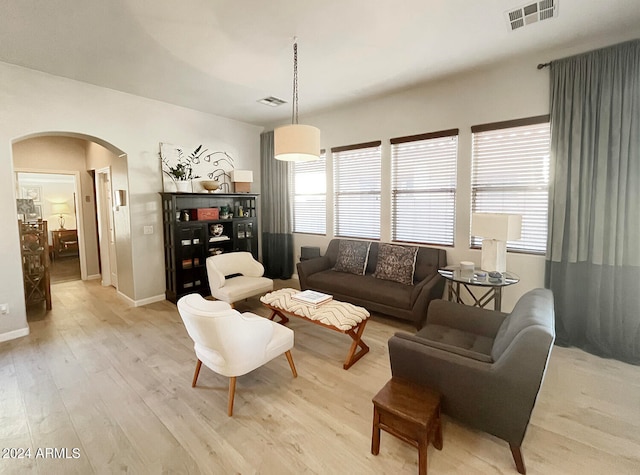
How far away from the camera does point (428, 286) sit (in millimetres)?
3514

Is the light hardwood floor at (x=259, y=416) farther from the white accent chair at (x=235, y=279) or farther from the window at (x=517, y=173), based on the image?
the window at (x=517, y=173)

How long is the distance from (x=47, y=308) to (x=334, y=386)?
4356 millimetres

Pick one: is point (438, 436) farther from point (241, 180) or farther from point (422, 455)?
point (241, 180)

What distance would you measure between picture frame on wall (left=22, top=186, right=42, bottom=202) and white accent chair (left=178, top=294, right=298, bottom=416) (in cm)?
950

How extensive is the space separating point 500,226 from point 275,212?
3.92m

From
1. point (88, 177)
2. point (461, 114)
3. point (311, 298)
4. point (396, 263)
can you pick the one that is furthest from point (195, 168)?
point (461, 114)

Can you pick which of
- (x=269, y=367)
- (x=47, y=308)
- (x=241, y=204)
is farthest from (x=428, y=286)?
(x=47, y=308)

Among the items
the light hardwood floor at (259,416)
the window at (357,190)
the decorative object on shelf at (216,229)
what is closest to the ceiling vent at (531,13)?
the window at (357,190)

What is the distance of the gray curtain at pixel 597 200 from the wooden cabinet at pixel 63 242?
1074 cm

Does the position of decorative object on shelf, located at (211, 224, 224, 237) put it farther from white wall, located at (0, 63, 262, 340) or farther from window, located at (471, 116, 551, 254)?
window, located at (471, 116, 551, 254)

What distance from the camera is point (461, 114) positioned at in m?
3.77

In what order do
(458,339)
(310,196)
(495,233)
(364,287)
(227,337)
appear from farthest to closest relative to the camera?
1. (310,196)
2. (364,287)
3. (495,233)
4. (458,339)
5. (227,337)

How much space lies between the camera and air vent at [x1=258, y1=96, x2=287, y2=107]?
4434mm

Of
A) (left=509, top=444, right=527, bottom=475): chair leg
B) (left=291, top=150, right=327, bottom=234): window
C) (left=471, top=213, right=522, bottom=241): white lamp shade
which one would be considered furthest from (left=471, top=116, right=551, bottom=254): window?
(left=291, top=150, right=327, bottom=234): window
